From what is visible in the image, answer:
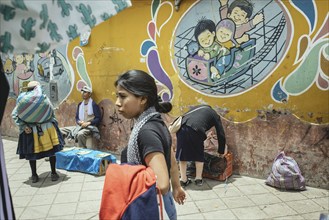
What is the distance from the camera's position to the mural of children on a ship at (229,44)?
484 cm

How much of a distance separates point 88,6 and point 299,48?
14.0ft

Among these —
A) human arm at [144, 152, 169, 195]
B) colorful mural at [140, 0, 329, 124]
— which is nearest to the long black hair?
human arm at [144, 152, 169, 195]

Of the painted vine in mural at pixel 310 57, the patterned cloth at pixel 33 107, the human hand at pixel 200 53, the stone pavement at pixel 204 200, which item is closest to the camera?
the stone pavement at pixel 204 200

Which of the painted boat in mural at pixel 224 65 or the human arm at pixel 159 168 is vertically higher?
the painted boat in mural at pixel 224 65

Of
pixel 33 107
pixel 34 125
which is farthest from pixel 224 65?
pixel 34 125

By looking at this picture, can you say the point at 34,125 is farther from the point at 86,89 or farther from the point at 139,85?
the point at 139,85

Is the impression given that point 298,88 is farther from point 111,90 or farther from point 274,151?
point 111,90

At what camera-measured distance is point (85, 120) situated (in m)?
6.95

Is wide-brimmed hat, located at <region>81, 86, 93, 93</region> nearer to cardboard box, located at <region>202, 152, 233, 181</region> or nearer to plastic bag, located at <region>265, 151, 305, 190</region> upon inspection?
cardboard box, located at <region>202, 152, 233, 181</region>

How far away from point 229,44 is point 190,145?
1948mm

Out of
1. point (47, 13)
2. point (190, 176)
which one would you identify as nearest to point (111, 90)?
point (190, 176)

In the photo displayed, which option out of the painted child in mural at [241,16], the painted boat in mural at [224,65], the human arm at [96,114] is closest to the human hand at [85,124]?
the human arm at [96,114]

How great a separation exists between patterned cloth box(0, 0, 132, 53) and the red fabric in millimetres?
755

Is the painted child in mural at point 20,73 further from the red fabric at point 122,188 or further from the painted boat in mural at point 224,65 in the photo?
the red fabric at point 122,188
